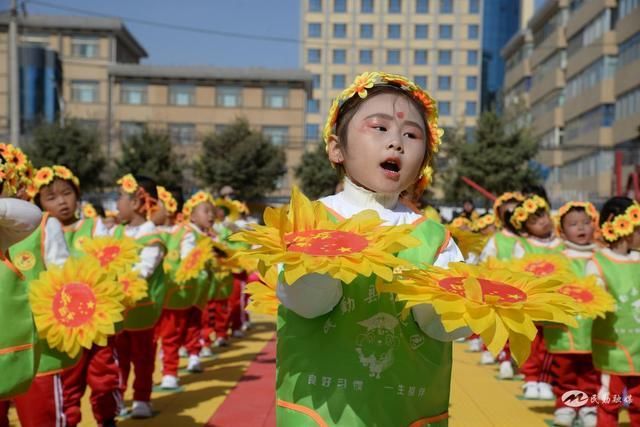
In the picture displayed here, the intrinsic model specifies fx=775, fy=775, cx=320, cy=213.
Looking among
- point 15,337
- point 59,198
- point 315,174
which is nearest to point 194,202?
point 59,198

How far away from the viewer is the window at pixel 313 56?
273ft

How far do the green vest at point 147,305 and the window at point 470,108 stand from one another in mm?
77445

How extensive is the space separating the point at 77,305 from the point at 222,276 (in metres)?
6.29

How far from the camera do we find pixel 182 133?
54.3 meters

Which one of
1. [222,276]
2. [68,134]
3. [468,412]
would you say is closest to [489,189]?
[68,134]

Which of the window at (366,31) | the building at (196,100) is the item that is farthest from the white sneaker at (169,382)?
the window at (366,31)

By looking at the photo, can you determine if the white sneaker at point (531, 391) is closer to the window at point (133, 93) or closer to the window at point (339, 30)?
the window at point (133, 93)

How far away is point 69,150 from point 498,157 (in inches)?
773

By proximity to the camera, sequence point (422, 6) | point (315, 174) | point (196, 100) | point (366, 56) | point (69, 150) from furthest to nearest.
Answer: point (366, 56) → point (422, 6) → point (196, 100) → point (315, 174) → point (69, 150)

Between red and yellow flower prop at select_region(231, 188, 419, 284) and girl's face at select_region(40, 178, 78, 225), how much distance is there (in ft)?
12.4

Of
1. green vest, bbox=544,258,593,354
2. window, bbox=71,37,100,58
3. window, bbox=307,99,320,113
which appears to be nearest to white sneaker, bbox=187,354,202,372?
green vest, bbox=544,258,593,354

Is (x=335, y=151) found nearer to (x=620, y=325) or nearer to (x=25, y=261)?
(x=25, y=261)

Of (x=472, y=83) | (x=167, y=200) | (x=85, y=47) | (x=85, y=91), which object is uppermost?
(x=472, y=83)

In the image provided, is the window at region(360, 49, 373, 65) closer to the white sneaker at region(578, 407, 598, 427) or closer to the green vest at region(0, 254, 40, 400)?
the white sneaker at region(578, 407, 598, 427)
